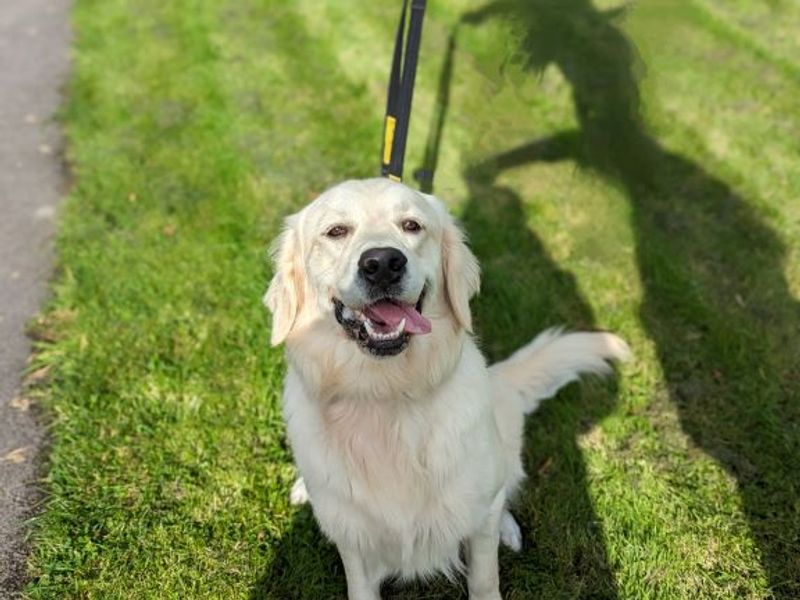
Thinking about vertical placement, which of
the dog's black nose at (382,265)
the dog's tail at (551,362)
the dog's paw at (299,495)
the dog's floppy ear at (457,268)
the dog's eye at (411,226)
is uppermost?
the dog's black nose at (382,265)

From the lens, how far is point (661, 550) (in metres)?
2.55

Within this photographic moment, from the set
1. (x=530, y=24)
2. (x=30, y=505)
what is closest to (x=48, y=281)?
(x=30, y=505)

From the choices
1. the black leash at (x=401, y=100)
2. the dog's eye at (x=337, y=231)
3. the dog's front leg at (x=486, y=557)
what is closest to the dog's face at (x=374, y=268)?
the dog's eye at (x=337, y=231)

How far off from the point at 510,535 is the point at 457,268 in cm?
105

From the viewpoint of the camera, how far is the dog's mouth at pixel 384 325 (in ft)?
6.72

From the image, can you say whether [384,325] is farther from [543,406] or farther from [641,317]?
[641,317]

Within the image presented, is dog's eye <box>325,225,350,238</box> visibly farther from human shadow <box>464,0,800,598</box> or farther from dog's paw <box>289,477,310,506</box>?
human shadow <box>464,0,800,598</box>

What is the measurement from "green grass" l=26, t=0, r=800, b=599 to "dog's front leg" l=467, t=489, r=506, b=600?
0.63 ft

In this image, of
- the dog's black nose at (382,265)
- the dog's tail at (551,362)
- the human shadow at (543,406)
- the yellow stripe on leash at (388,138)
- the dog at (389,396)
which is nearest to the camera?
the dog's black nose at (382,265)

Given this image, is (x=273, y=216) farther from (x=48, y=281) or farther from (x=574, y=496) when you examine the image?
(x=574, y=496)

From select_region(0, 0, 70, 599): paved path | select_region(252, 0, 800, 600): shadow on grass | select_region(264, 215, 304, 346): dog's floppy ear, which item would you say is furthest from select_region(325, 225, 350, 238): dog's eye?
select_region(0, 0, 70, 599): paved path

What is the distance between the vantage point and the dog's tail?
9.49ft

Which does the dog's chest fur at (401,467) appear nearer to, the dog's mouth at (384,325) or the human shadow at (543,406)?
the dog's mouth at (384,325)

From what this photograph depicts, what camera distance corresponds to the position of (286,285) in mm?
2318
